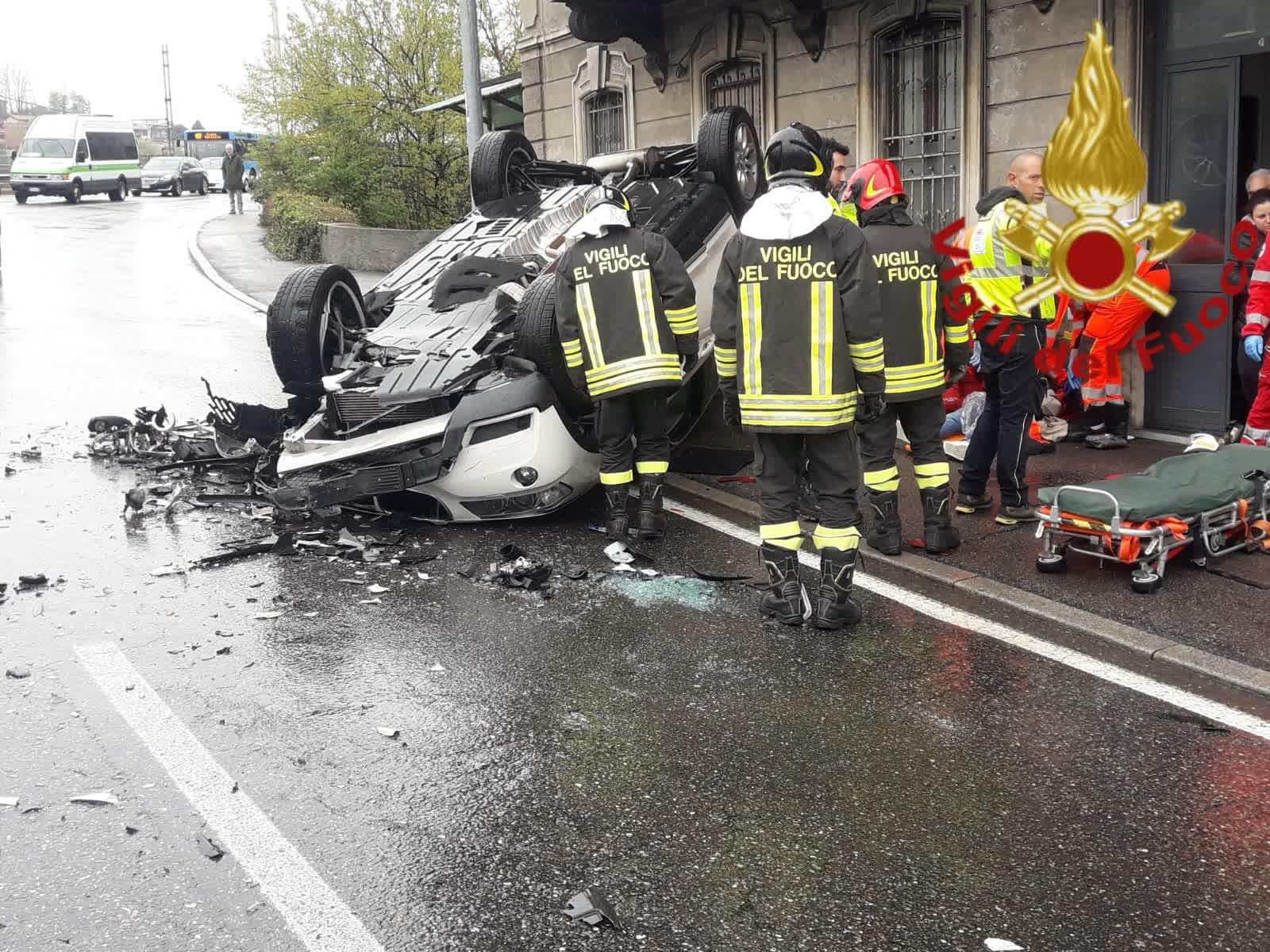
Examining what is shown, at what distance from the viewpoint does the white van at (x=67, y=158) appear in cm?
3850

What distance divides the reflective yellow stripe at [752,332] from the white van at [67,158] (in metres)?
39.2

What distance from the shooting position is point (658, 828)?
11.6 feet

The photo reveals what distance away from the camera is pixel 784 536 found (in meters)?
5.23

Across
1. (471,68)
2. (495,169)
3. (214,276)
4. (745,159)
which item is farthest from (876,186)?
(214,276)

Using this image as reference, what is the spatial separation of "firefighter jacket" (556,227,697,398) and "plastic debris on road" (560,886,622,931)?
11.9 ft

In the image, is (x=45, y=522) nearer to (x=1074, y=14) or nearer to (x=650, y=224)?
(x=650, y=224)

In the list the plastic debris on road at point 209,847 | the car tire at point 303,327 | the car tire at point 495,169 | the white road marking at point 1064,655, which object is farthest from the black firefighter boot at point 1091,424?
the plastic debris on road at point 209,847

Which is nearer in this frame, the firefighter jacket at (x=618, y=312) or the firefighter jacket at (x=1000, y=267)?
the firefighter jacket at (x=1000, y=267)

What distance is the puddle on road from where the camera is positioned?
5.56m

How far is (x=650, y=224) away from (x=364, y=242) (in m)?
13.3

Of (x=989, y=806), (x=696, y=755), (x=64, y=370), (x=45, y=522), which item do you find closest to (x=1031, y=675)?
(x=989, y=806)

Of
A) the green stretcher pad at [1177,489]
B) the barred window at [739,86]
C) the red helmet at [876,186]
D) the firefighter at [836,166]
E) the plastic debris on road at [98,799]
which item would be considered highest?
the barred window at [739,86]

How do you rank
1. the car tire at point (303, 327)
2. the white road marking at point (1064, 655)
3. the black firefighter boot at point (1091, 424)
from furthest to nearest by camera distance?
the black firefighter boot at point (1091, 424), the car tire at point (303, 327), the white road marking at point (1064, 655)

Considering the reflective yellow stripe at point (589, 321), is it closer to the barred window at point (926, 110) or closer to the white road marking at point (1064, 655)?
the white road marking at point (1064, 655)
